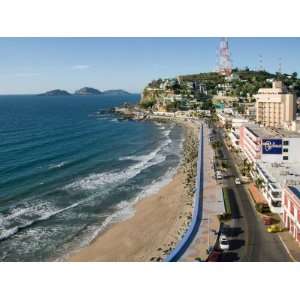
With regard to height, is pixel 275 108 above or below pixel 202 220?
above

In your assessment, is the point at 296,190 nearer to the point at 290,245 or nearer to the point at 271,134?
the point at 290,245

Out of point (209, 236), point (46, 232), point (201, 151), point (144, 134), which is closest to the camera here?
point (209, 236)

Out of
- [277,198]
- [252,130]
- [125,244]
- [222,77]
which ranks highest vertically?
[222,77]

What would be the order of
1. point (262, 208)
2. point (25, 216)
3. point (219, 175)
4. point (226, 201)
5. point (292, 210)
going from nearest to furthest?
1. point (292, 210)
2. point (262, 208)
3. point (226, 201)
4. point (25, 216)
5. point (219, 175)

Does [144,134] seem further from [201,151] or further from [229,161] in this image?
[229,161]

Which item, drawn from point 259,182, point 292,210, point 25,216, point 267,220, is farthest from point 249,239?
point 25,216

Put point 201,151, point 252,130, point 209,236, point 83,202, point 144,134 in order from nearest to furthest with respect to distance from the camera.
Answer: point 209,236 < point 83,202 < point 252,130 < point 201,151 < point 144,134

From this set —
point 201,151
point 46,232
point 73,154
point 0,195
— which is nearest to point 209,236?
point 46,232

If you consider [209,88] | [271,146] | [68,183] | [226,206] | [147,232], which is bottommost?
[147,232]

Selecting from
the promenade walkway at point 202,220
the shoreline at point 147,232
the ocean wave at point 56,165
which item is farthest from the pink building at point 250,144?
the ocean wave at point 56,165
